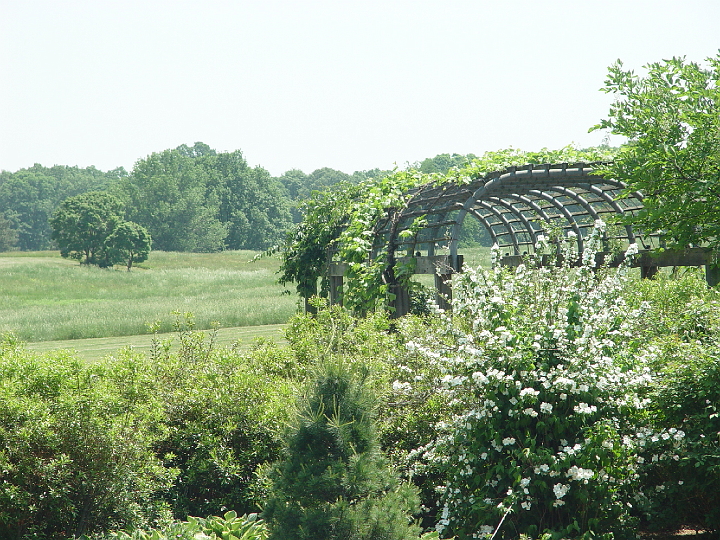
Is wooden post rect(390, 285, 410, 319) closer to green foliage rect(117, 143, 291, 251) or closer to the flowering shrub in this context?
the flowering shrub

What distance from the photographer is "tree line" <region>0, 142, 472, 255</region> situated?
58719 mm

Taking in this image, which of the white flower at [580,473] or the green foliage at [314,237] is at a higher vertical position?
the green foliage at [314,237]

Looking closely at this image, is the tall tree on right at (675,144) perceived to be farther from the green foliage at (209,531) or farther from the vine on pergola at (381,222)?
the green foliage at (209,531)

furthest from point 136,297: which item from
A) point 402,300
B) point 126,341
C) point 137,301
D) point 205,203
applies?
point 205,203

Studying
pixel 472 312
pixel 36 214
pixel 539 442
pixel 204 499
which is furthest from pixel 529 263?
pixel 36 214

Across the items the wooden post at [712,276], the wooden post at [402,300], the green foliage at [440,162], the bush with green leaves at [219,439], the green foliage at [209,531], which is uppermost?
the green foliage at [440,162]

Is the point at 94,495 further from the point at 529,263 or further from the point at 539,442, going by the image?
the point at 529,263

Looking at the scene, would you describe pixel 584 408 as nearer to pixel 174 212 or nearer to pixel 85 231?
pixel 85 231

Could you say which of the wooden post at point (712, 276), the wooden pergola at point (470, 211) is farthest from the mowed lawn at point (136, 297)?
the wooden post at point (712, 276)

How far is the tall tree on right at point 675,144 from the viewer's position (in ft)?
18.0

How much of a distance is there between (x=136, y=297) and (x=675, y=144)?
26.0 meters

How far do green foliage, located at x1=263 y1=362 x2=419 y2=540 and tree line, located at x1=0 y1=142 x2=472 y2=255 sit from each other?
45303 millimetres

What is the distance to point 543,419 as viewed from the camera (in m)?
3.57

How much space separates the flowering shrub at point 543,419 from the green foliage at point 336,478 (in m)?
0.52
